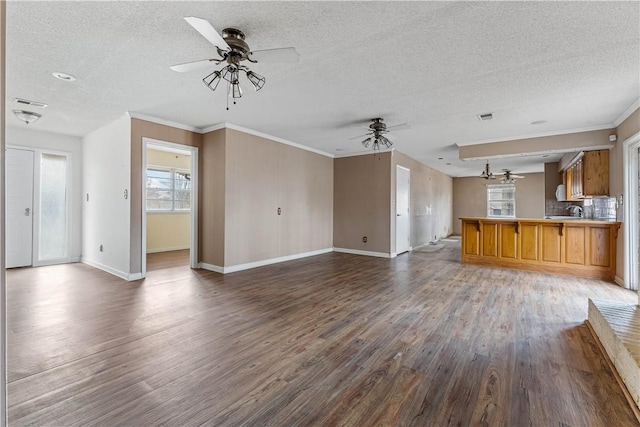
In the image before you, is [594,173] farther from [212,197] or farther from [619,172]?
[212,197]

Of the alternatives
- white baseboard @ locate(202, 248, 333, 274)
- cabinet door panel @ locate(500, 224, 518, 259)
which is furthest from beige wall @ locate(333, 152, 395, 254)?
cabinet door panel @ locate(500, 224, 518, 259)

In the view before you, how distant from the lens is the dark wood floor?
5.43ft

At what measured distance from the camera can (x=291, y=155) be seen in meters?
6.42

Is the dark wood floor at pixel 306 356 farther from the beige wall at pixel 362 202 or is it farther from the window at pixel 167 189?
the window at pixel 167 189

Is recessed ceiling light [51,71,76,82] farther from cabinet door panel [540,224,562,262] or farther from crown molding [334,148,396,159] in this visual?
cabinet door panel [540,224,562,262]

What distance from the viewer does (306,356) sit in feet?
7.45

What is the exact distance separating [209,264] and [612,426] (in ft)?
16.9

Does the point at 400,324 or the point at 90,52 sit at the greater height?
the point at 90,52

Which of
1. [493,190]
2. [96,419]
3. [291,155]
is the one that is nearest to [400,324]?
[96,419]

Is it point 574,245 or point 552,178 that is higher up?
point 552,178

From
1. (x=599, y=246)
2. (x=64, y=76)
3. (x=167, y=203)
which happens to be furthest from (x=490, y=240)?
(x=167, y=203)

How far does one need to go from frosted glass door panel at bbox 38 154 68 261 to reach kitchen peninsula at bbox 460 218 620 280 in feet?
26.7

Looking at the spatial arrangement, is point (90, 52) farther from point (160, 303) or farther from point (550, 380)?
point (550, 380)

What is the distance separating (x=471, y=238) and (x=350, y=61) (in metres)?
4.86
